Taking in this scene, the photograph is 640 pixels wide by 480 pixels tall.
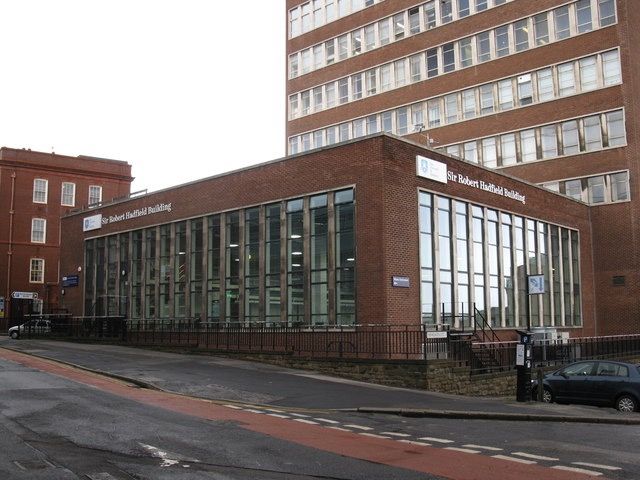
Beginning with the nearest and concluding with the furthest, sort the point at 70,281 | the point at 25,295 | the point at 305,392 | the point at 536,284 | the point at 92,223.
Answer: the point at 305,392 < the point at 536,284 < the point at 92,223 < the point at 70,281 < the point at 25,295

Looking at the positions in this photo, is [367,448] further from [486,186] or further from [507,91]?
[507,91]

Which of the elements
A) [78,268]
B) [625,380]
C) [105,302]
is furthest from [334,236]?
[78,268]

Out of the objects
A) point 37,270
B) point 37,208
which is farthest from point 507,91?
point 37,270

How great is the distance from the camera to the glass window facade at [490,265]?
24.3m

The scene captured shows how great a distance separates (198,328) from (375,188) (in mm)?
10716

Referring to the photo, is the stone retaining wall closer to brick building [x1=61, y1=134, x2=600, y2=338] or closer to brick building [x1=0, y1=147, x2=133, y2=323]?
brick building [x1=61, y1=134, x2=600, y2=338]

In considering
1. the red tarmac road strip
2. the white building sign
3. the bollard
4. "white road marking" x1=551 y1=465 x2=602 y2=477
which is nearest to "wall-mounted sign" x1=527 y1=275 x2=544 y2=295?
the bollard

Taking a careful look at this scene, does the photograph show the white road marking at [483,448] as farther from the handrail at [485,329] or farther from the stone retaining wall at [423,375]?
the handrail at [485,329]

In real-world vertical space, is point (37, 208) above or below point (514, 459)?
above

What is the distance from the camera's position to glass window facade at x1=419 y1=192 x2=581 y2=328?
24281 mm

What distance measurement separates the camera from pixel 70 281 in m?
37.7

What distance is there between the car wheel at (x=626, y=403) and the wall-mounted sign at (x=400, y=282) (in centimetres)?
745

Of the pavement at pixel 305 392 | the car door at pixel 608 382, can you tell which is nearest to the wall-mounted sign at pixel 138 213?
the pavement at pixel 305 392

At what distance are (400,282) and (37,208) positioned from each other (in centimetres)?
4744
